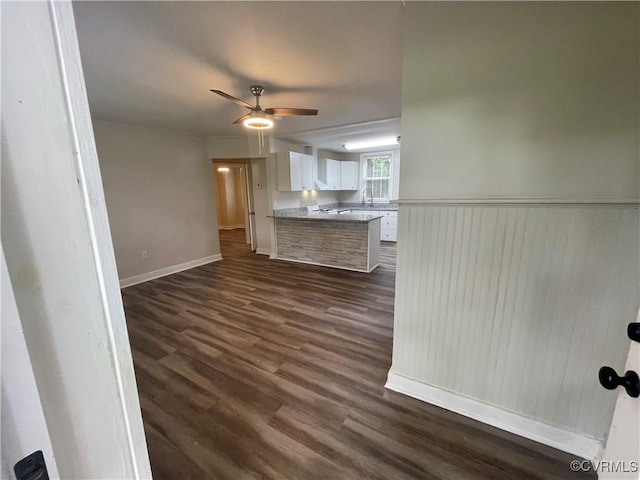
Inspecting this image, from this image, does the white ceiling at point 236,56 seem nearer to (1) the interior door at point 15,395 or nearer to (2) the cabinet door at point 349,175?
(1) the interior door at point 15,395

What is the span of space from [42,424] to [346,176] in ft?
23.9

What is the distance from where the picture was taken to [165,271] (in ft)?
14.9

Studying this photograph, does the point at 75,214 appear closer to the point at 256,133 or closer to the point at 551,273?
the point at 551,273

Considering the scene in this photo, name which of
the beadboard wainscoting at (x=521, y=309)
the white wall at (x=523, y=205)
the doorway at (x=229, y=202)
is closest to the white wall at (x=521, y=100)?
the white wall at (x=523, y=205)

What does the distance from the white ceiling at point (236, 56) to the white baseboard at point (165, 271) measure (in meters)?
2.35

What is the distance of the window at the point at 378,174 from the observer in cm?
715

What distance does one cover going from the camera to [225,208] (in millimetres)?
9227

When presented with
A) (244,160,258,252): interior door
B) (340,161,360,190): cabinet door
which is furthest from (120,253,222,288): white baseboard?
(340,161,360,190): cabinet door

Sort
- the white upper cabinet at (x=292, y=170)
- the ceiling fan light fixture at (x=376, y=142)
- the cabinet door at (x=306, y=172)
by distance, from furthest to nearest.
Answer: the cabinet door at (x=306, y=172) < the ceiling fan light fixture at (x=376, y=142) < the white upper cabinet at (x=292, y=170)

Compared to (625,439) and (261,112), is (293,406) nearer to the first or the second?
(625,439)

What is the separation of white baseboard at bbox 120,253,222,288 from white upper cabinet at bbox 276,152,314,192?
2.04m

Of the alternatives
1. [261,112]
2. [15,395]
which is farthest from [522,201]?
[261,112]

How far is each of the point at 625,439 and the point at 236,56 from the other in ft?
9.20

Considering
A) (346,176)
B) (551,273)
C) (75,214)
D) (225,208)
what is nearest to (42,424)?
(75,214)
